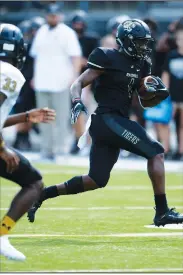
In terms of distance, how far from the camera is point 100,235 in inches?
311

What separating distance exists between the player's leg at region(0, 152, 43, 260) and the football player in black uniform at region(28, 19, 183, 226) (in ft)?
4.13

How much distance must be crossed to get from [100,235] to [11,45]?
1.79m

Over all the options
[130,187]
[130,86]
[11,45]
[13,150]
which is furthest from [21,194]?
[130,187]

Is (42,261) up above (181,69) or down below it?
above

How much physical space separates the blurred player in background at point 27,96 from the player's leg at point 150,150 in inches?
279

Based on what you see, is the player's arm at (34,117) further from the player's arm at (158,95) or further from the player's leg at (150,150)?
the player's arm at (158,95)

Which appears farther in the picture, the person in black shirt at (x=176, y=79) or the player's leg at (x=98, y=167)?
the person in black shirt at (x=176, y=79)

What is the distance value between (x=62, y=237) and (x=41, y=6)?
11.1m

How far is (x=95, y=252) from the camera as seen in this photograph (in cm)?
705

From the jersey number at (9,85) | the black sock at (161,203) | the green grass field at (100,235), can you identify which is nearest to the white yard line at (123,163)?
the green grass field at (100,235)

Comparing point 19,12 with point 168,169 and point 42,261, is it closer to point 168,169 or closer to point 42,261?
point 168,169

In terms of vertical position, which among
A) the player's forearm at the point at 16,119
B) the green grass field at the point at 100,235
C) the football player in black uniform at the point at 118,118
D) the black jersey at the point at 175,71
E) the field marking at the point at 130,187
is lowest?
the field marking at the point at 130,187

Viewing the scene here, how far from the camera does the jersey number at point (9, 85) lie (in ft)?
21.1

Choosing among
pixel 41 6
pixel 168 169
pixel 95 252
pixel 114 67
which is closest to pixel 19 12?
pixel 41 6
